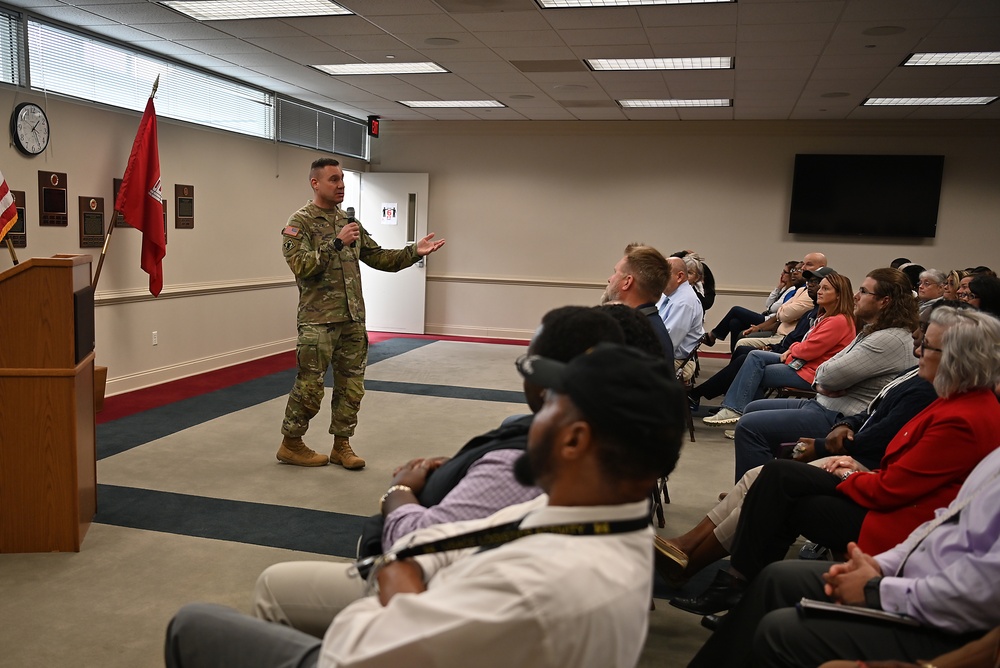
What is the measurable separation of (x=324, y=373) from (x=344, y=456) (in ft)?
1.69

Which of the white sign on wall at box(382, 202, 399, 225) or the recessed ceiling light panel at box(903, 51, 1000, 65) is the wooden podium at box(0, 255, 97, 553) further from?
the white sign on wall at box(382, 202, 399, 225)

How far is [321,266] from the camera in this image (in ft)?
14.6

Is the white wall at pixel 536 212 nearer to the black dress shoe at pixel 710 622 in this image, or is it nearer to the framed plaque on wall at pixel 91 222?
the framed plaque on wall at pixel 91 222

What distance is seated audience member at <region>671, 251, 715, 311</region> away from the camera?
7289 millimetres

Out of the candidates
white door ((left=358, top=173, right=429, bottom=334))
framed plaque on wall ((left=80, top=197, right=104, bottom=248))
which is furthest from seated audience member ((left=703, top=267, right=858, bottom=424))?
white door ((left=358, top=173, right=429, bottom=334))

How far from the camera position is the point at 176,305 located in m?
7.21

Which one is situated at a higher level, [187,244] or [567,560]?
[187,244]

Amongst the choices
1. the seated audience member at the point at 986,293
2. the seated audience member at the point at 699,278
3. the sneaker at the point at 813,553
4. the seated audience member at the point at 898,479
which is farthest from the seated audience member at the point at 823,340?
the seated audience member at the point at 898,479

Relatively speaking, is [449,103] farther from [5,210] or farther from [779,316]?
[5,210]

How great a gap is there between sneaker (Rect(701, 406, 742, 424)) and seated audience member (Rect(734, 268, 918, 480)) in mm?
1901

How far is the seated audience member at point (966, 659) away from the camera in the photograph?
1.62 metres

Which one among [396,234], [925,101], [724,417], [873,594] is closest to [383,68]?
[396,234]

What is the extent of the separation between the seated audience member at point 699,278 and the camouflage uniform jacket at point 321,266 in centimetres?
319

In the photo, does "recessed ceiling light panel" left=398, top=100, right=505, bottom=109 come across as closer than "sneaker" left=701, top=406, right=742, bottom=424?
No
